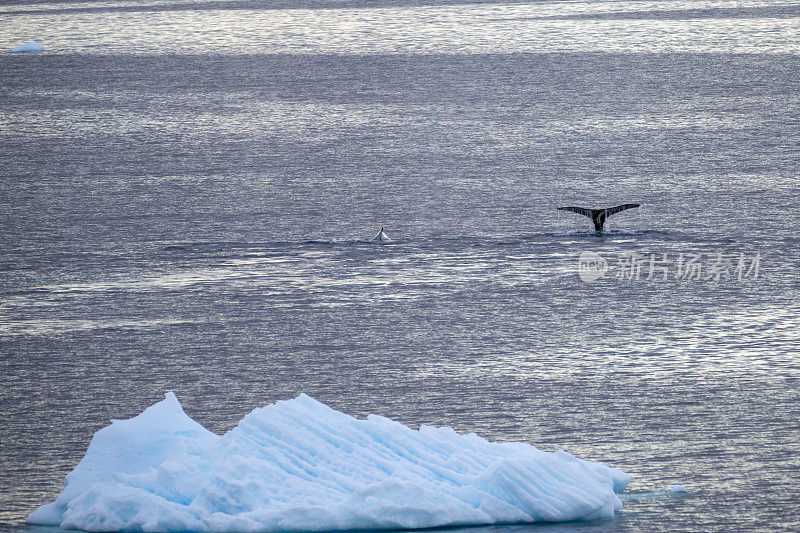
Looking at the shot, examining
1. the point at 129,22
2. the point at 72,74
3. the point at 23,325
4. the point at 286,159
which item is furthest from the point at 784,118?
the point at 129,22

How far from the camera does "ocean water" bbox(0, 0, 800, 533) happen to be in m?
12.1

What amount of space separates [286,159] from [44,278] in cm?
888

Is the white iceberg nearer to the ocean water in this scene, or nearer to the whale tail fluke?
the ocean water

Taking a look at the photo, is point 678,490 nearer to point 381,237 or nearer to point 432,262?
point 432,262

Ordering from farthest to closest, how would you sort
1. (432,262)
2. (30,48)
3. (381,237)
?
1. (30,48)
2. (381,237)
3. (432,262)

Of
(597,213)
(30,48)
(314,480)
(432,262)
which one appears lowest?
(30,48)

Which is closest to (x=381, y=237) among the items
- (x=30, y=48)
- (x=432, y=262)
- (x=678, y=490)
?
(x=432, y=262)

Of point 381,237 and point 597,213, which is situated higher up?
point 597,213

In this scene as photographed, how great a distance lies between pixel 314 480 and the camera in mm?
9570

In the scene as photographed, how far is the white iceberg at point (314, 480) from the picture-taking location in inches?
362

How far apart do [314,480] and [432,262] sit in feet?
28.6

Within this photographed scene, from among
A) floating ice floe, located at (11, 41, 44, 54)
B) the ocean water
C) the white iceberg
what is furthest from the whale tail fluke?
floating ice floe, located at (11, 41, 44, 54)

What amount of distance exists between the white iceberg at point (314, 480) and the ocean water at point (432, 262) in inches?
10.9

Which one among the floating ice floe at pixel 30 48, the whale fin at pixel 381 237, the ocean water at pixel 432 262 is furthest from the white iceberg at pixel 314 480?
the floating ice floe at pixel 30 48
